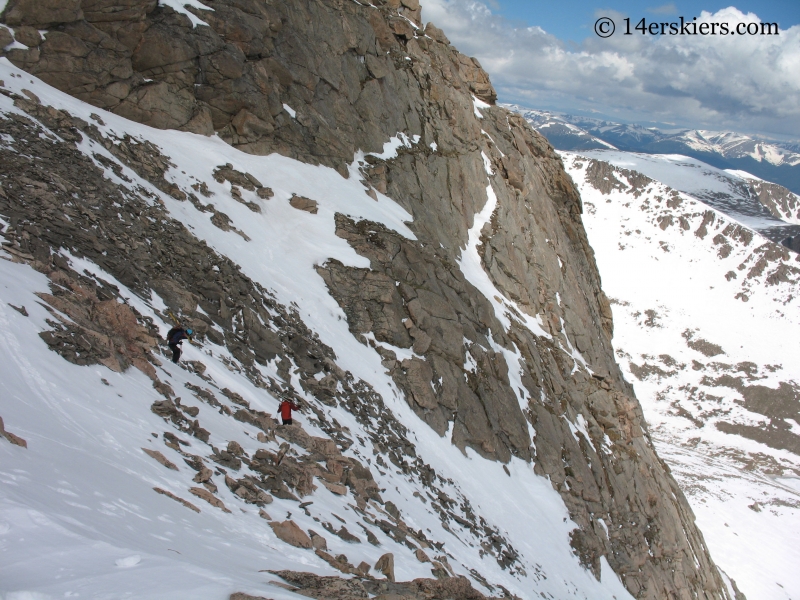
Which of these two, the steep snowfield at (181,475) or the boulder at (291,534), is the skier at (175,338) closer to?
the steep snowfield at (181,475)

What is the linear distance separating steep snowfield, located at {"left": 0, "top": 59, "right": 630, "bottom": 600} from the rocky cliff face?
23.8 inches

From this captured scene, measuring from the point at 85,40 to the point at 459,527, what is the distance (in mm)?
22710

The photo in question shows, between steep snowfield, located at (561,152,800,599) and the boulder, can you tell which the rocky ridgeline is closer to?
the boulder

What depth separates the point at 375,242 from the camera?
2509cm

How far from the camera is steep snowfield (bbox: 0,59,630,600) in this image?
4.92 metres

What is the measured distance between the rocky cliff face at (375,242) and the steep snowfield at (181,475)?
60 cm

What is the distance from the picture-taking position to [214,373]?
12734 mm

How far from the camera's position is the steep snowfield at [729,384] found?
72.2m

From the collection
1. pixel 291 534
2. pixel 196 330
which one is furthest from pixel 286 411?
pixel 291 534

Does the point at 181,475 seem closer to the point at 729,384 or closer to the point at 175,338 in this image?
the point at 175,338

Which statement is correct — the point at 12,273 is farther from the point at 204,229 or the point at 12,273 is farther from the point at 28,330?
the point at 204,229

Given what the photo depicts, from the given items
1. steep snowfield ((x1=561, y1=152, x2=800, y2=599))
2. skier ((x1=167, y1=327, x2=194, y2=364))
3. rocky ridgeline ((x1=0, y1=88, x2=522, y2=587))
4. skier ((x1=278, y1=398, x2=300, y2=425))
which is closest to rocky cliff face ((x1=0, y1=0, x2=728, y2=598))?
rocky ridgeline ((x1=0, y1=88, x2=522, y2=587))

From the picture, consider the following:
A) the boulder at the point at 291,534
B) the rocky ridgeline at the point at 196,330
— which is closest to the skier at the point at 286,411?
the rocky ridgeline at the point at 196,330

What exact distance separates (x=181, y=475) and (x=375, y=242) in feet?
59.3
